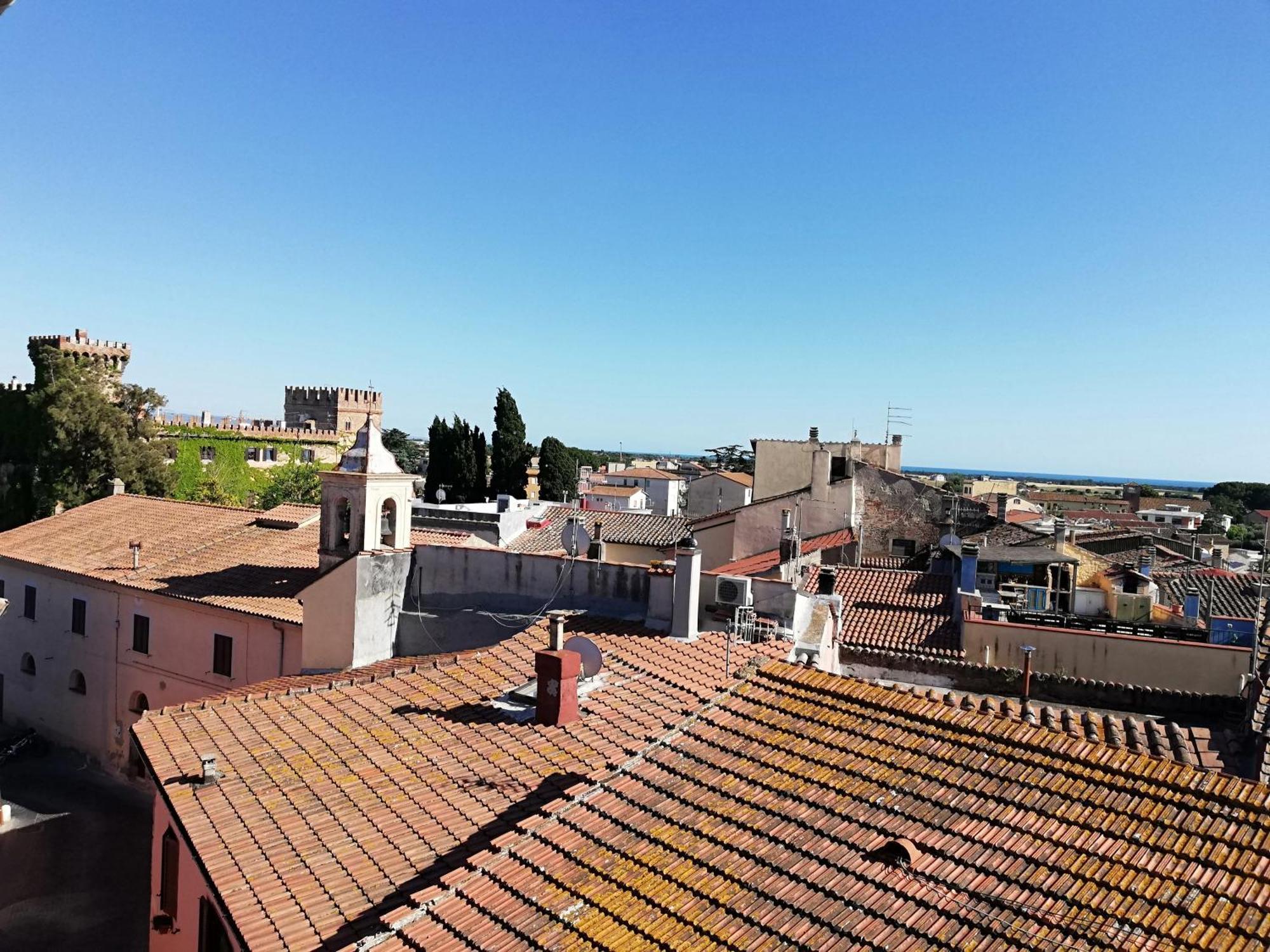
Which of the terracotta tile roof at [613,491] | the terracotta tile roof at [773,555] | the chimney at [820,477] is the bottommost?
the terracotta tile roof at [613,491]

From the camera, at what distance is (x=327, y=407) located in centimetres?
6166

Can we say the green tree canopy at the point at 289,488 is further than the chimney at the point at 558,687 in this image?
Yes

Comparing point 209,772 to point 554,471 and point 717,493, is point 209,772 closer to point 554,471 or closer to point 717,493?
point 717,493

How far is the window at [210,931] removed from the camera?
29.5ft

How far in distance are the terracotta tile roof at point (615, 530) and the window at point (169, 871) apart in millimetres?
18139

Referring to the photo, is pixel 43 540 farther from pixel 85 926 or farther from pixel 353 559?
pixel 353 559

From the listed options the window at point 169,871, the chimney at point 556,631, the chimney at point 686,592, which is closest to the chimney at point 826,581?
the chimney at point 686,592

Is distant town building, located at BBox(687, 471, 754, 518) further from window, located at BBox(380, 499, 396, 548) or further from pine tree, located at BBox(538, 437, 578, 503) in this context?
window, located at BBox(380, 499, 396, 548)

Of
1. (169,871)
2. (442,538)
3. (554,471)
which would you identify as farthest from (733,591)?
(554,471)

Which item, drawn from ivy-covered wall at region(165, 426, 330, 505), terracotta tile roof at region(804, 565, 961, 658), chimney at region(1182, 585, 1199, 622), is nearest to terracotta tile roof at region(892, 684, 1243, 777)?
terracotta tile roof at region(804, 565, 961, 658)

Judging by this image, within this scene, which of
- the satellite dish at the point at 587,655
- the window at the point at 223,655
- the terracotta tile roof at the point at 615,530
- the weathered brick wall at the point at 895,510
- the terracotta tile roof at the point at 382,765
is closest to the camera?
the terracotta tile roof at the point at 382,765

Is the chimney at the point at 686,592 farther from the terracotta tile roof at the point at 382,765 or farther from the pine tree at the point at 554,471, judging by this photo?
the pine tree at the point at 554,471

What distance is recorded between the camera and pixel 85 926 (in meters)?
16.1

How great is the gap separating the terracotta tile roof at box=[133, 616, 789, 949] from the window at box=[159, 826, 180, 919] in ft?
3.35
